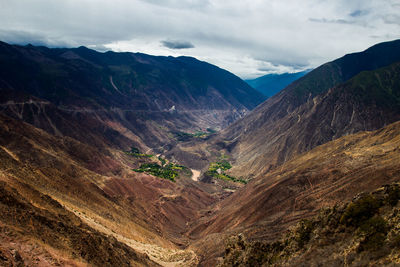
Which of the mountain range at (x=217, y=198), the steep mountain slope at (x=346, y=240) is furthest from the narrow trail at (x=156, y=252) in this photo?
the steep mountain slope at (x=346, y=240)

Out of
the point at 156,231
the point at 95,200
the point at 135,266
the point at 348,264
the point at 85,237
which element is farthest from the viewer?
the point at 156,231

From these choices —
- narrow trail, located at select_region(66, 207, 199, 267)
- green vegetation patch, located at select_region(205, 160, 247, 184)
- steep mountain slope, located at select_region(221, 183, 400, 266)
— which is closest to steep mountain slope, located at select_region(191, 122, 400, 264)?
narrow trail, located at select_region(66, 207, 199, 267)

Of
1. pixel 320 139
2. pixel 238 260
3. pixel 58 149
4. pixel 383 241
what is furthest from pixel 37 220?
pixel 320 139

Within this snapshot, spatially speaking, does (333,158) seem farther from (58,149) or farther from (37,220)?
(58,149)

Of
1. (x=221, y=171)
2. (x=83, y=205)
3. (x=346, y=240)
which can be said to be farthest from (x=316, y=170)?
(x=221, y=171)

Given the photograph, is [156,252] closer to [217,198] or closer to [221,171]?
[217,198]

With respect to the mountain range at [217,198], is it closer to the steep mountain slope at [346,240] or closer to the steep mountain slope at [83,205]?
the steep mountain slope at [346,240]

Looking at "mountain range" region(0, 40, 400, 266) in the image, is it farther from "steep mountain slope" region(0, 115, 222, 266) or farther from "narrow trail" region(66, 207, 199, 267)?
"narrow trail" region(66, 207, 199, 267)
